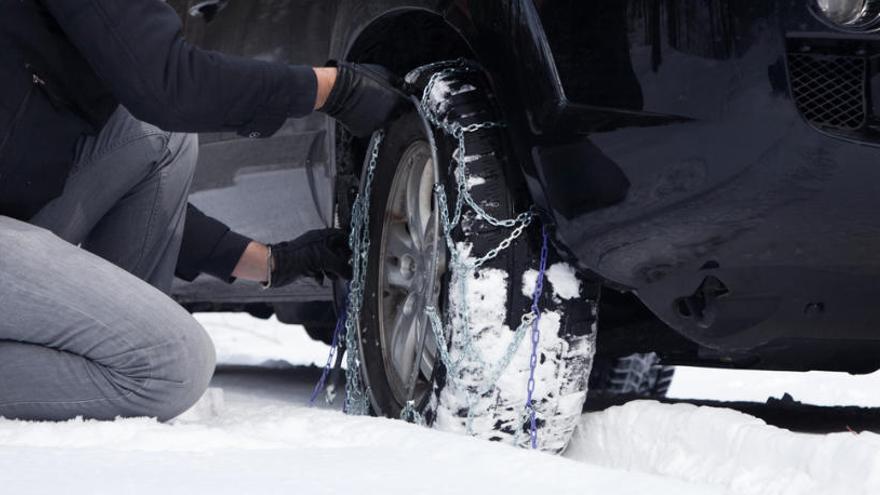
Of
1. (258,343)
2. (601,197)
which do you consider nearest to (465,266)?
(601,197)

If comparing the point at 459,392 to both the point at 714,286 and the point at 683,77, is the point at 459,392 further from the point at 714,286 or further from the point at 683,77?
the point at 683,77

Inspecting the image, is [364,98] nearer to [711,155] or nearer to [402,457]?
[711,155]

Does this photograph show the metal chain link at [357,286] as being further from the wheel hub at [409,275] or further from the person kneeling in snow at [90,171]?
the person kneeling in snow at [90,171]

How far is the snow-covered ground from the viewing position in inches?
68.4

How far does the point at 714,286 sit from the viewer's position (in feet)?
7.57

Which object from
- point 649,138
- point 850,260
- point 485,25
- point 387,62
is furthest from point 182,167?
point 850,260

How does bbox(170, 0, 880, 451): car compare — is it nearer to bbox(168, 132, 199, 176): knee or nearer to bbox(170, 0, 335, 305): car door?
bbox(170, 0, 335, 305): car door

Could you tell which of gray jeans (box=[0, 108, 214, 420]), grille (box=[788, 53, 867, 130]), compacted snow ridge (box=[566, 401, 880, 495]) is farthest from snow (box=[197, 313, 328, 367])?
grille (box=[788, 53, 867, 130])

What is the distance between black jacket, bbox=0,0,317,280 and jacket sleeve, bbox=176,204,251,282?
62 cm

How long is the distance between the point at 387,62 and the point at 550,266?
29.6 inches

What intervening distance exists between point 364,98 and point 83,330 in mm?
774

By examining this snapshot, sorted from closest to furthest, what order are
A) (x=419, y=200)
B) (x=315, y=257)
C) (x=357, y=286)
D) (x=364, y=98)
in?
(x=364, y=98) < (x=419, y=200) < (x=357, y=286) < (x=315, y=257)

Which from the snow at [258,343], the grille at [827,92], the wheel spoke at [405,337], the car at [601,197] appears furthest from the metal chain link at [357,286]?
the snow at [258,343]

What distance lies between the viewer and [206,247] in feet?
10.1
